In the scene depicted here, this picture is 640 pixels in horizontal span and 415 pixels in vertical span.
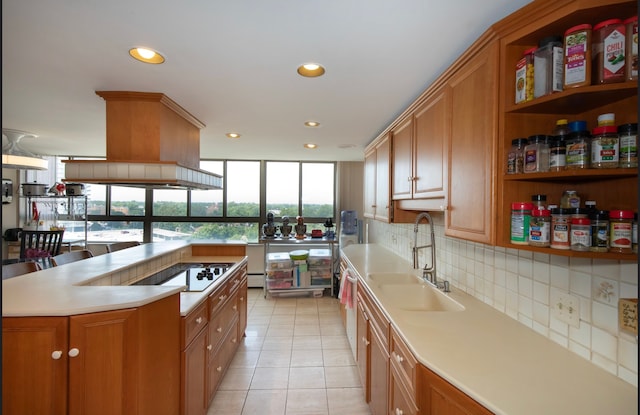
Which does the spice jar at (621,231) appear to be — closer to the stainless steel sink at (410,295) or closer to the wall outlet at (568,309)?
the wall outlet at (568,309)

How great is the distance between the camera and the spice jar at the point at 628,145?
100cm

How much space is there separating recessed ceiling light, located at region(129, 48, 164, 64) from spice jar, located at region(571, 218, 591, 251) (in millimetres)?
1992

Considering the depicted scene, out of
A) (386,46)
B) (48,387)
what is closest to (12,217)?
(48,387)

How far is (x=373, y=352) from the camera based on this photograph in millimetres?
1968

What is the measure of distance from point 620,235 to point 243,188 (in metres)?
4.80

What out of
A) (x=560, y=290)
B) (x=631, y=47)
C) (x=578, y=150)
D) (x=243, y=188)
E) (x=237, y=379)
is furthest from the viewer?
(x=243, y=188)

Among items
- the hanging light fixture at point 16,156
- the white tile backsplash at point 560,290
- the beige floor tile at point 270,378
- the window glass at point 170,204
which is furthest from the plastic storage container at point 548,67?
the window glass at point 170,204

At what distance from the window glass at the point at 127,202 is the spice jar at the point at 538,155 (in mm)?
5421

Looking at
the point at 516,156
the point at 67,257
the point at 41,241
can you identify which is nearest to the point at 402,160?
the point at 516,156

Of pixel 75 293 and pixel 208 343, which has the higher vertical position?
pixel 75 293

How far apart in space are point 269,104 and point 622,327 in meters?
2.23

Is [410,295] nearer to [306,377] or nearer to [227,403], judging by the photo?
[306,377]

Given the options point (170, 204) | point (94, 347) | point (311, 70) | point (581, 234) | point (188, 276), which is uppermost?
point (311, 70)

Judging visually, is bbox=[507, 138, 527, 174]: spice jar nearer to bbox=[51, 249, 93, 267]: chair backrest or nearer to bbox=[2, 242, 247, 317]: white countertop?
bbox=[2, 242, 247, 317]: white countertop
